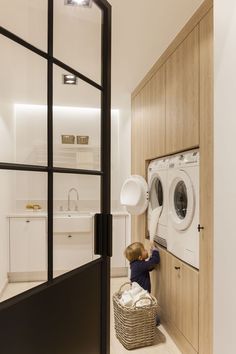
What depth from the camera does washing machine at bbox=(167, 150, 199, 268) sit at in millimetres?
2191

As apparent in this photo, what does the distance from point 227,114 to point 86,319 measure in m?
1.14

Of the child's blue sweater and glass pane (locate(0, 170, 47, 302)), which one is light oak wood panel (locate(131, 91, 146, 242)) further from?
glass pane (locate(0, 170, 47, 302))

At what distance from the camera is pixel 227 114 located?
141 centimetres

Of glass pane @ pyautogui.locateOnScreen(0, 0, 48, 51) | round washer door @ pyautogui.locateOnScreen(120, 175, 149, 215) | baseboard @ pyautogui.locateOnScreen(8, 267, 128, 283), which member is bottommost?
baseboard @ pyautogui.locateOnScreen(8, 267, 128, 283)

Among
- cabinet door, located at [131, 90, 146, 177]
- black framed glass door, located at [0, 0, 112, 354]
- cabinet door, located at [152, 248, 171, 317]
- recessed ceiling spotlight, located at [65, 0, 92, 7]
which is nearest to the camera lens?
Result: black framed glass door, located at [0, 0, 112, 354]

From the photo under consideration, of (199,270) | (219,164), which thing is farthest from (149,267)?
(219,164)

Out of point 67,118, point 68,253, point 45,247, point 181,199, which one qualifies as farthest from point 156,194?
point 45,247

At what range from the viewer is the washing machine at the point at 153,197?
286cm

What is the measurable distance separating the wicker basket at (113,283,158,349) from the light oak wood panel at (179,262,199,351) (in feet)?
0.85

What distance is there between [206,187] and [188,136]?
18.6 inches

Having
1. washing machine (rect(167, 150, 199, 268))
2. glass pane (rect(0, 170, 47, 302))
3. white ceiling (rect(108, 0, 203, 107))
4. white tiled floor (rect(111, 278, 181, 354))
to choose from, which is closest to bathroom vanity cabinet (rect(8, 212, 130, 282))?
glass pane (rect(0, 170, 47, 302))

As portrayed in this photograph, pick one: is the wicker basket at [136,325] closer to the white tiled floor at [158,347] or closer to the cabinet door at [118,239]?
the white tiled floor at [158,347]

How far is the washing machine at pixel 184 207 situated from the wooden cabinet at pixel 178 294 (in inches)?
4.1

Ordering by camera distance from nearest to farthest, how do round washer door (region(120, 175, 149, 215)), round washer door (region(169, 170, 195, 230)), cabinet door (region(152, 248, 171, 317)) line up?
round washer door (region(169, 170, 195, 230)) → cabinet door (region(152, 248, 171, 317)) → round washer door (region(120, 175, 149, 215))
